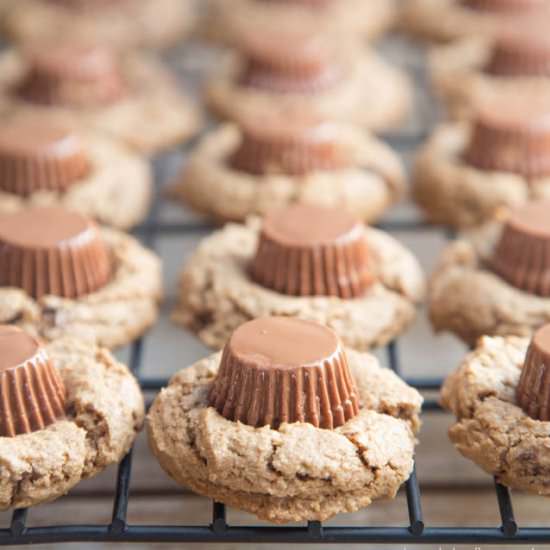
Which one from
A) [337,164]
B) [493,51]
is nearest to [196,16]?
[493,51]

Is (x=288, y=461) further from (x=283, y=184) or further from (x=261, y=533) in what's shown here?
(x=283, y=184)

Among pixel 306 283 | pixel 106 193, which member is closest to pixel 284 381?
pixel 306 283

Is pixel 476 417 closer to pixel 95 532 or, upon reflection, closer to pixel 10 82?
pixel 95 532

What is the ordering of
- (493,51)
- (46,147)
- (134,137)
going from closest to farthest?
(46,147)
(134,137)
(493,51)

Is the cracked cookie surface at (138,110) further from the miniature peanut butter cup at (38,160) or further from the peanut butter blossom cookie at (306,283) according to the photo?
the peanut butter blossom cookie at (306,283)

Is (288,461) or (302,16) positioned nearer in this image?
(288,461)

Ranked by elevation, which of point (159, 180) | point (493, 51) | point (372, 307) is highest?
point (493, 51)
